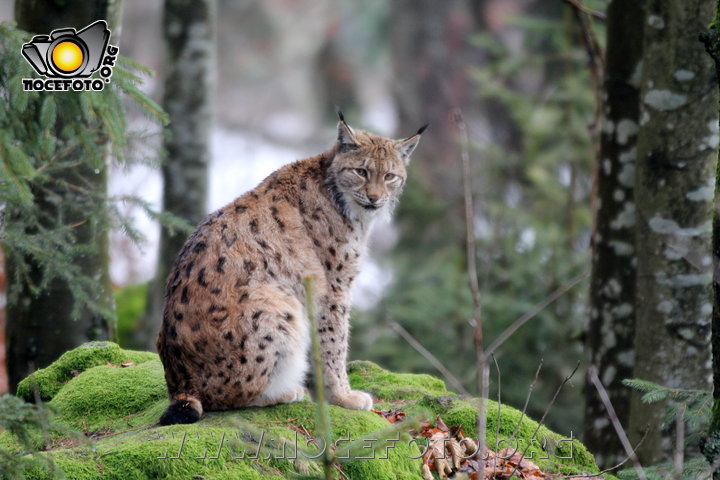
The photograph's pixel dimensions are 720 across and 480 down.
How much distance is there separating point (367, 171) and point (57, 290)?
8.17 ft

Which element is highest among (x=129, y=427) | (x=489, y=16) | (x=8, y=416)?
(x=489, y=16)

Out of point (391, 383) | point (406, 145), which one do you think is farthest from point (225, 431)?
point (406, 145)

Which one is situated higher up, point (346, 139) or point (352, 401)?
point (346, 139)

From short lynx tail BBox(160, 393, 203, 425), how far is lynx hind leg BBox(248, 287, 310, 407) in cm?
38

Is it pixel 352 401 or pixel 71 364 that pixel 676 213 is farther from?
pixel 71 364

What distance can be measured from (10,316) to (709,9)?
528cm

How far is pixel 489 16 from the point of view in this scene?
18.2 meters

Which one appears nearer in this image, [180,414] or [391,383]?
[180,414]

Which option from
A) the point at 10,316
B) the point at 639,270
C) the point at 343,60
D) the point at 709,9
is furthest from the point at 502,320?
the point at 343,60

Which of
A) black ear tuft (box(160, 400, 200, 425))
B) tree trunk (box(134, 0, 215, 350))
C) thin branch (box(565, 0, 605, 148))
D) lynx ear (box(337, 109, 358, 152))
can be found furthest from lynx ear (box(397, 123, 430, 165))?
tree trunk (box(134, 0, 215, 350))

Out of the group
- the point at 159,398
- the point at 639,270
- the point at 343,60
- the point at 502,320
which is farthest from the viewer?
the point at 343,60

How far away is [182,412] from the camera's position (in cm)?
423

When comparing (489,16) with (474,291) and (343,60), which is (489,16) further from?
(474,291)
